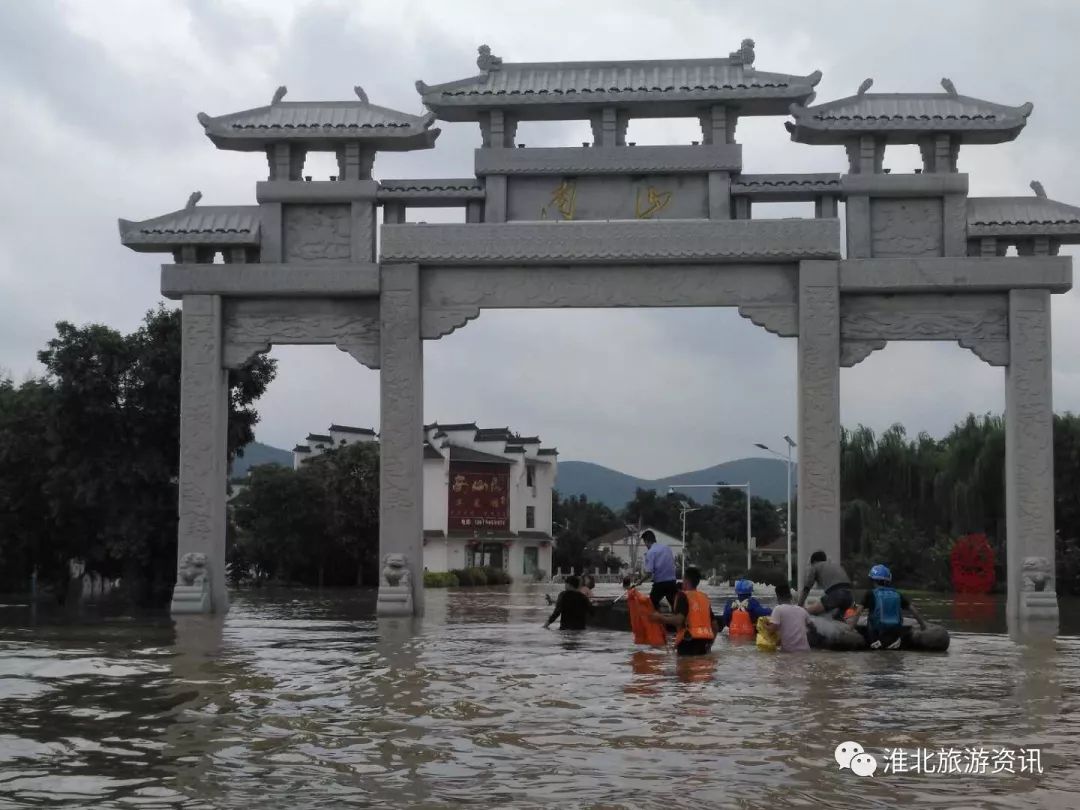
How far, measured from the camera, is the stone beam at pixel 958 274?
18281 millimetres

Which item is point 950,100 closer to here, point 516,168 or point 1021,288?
point 1021,288

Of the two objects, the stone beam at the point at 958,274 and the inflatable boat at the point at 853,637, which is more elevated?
the stone beam at the point at 958,274

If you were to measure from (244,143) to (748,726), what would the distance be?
46.1 feet

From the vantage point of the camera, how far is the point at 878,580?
12.9 metres

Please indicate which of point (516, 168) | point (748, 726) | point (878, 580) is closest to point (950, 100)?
point (516, 168)

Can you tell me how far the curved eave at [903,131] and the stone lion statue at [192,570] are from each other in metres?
10.1

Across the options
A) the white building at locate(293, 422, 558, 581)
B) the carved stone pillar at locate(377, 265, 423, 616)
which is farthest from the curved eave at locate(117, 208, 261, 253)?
the white building at locate(293, 422, 558, 581)

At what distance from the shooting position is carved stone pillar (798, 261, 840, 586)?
18172mm

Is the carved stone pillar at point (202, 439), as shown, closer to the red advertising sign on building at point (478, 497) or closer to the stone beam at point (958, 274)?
the stone beam at point (958, 274)

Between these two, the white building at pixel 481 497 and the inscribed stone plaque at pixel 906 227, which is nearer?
the inscribed stone plaque at pixel 906 227

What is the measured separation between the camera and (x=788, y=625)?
41.1ft

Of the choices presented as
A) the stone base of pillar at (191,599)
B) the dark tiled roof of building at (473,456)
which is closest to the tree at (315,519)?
the dark tiled roof of building at (473,456)

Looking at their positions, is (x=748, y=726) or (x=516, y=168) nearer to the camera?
(x=748, y=726)

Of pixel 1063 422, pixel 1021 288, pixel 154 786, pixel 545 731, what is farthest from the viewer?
pixel 1063 422
